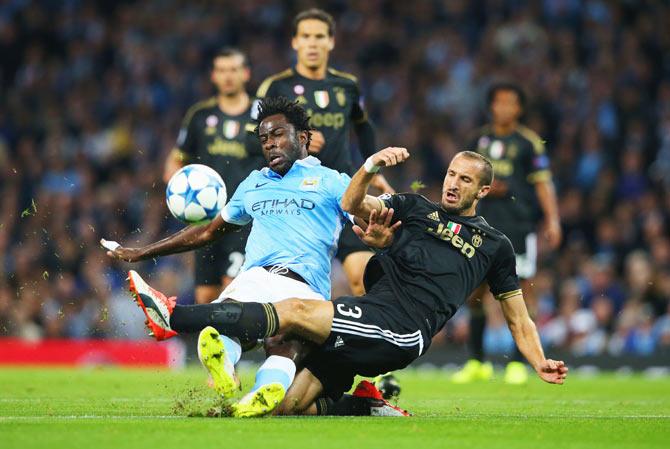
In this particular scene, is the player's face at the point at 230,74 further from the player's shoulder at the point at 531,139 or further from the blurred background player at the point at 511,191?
the player's shoulder at the point at 531,139

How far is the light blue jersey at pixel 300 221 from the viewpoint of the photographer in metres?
6.80

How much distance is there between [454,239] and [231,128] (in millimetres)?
4275

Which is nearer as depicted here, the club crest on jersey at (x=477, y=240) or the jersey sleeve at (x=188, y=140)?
the club crest on jersey at (x=477, y=240)

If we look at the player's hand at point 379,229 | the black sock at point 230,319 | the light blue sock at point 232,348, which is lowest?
the light blue sock at point 232,348

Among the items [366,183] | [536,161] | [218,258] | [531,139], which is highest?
[531,139]

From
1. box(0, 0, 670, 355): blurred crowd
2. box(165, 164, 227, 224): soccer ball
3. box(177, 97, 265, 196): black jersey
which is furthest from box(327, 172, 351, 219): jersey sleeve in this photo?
box(0, 0, 670, 355): blurred crowd

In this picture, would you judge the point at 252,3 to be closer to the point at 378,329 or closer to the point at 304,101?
the point at 304,101

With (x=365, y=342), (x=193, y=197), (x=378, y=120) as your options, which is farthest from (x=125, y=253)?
(x=378, y=120)

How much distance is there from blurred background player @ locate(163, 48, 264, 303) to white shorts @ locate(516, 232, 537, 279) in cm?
277

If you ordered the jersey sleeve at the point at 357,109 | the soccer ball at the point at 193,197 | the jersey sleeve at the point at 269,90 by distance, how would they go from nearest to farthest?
1. the soccer ball at the point at 193,197
2. the jersey sleeve at the point at 269,90
3. the jersey sleeve at the point at 357,109

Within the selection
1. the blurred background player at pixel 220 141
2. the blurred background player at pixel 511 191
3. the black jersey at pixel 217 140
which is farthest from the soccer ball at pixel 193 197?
the blurred background player at pixel 511 191

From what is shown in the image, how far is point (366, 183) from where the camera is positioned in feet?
20.7

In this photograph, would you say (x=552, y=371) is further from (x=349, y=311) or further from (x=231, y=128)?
(x=231, y=128)

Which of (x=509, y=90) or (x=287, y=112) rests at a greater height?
(x=509, y=90)
